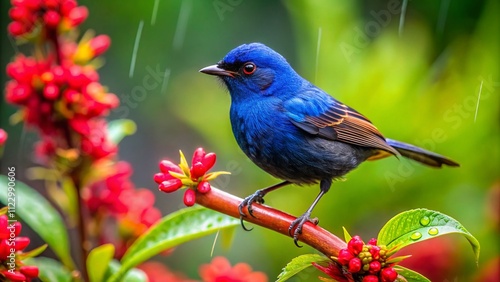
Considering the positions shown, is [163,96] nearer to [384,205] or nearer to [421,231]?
[384,205]

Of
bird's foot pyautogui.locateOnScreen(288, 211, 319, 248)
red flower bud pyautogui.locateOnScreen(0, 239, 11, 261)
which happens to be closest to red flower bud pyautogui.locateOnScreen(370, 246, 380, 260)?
bird's foot pyautogui.locateOnScreen(288, 211, 319, 248)

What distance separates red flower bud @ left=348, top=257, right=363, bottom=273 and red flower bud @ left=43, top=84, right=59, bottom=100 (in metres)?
1.14

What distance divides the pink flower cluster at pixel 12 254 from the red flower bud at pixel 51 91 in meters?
0.47

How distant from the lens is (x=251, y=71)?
295 cm

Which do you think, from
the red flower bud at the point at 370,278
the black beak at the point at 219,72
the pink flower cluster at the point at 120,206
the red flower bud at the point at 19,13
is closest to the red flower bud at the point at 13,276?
the pink flower cluster at the point at 120,206

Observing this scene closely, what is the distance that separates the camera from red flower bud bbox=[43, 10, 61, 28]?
7.48ft

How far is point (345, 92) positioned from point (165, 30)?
2.00 metres

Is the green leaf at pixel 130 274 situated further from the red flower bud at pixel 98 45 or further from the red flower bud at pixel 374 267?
the red flower bud at pixel 374 267

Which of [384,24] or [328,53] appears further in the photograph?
[384,24]

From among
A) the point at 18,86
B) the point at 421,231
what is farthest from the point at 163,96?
the point at 421,231

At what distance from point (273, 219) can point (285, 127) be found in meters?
0.93

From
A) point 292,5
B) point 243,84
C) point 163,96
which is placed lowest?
point 163,96

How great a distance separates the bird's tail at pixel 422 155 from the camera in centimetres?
311

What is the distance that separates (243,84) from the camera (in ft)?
9.78
